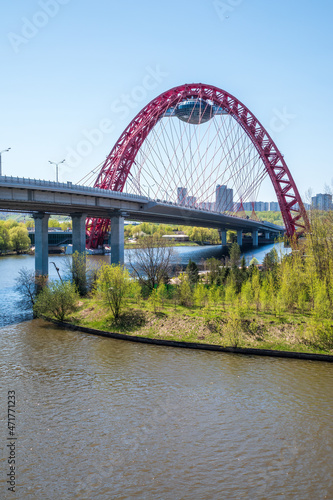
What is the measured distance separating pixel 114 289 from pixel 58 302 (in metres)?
4.01

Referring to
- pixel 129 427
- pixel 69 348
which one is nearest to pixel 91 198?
pixel 69 348

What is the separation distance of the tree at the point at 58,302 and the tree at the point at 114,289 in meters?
2.29

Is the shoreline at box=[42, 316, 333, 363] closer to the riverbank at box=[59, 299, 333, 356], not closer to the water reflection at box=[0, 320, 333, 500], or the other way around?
the riverbank at box=[59, 299, 333, 356]

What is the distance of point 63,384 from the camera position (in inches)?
670

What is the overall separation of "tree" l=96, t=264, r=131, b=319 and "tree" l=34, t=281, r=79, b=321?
2.29 metres

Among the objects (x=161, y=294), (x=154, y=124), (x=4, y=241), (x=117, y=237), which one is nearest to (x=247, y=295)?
(x=161, y=294)

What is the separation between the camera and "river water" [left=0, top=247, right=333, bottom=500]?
35.4ft

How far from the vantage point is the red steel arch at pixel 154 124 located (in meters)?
67.2

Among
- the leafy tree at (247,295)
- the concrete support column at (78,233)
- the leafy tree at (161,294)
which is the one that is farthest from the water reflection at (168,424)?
the concrete support column at (78,233)

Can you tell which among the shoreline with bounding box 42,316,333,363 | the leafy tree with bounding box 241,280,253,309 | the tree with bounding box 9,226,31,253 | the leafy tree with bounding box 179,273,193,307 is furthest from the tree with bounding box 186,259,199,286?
the tree with bounding box 9,226,31,253

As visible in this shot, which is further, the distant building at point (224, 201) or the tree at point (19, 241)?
the tree at point (19, 241)

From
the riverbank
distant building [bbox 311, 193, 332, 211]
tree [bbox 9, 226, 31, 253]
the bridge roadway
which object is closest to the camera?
the riverbank

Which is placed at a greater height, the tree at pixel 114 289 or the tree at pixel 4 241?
the tree at pixel 4 241

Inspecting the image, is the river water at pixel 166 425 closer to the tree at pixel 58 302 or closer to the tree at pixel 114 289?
the tree at pixel 114 289
